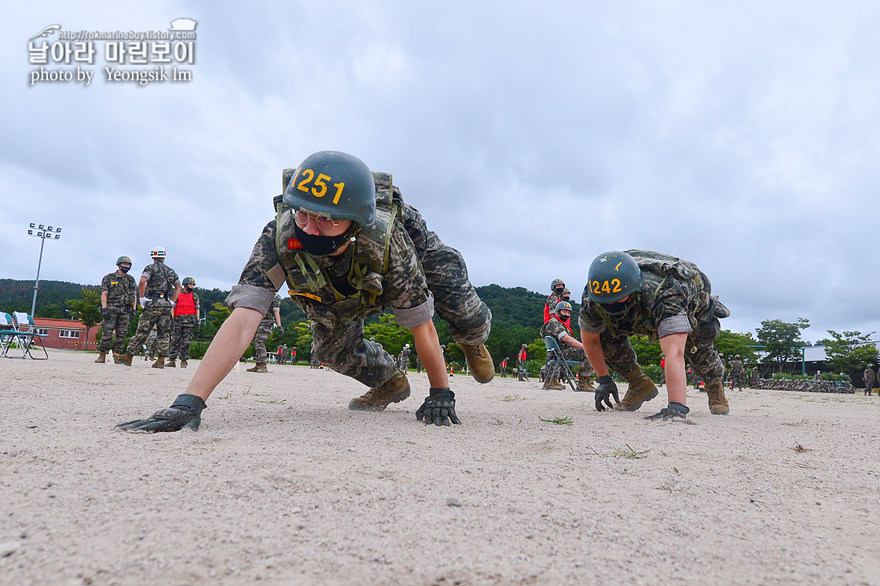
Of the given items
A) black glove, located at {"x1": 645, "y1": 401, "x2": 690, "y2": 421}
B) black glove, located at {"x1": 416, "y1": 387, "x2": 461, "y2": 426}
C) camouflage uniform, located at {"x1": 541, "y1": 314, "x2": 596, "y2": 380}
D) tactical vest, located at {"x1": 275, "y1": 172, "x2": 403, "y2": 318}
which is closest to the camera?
tactical vest, located at {"x1": 275, "y1": 172, "x2": 403, "y2": 318}

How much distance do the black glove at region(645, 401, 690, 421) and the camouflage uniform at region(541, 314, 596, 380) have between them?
17.0 ft

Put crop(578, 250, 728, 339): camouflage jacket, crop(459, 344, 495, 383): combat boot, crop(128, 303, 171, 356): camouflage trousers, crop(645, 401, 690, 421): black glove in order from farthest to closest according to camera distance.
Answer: crop(128, 303, 171, 356): camouflage trousers
crop(578, 250, 728, 339): camouflage jacket
crop(459, 344, 495, 383): combat boot
crop(645, 401, 690, 421): black glove

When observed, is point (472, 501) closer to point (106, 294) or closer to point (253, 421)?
point (253, 421)

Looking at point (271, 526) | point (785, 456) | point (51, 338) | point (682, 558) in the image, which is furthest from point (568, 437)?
point (51, 338)

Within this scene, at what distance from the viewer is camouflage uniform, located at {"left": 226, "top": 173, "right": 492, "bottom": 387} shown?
3.06 m

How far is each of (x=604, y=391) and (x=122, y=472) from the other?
466 cm

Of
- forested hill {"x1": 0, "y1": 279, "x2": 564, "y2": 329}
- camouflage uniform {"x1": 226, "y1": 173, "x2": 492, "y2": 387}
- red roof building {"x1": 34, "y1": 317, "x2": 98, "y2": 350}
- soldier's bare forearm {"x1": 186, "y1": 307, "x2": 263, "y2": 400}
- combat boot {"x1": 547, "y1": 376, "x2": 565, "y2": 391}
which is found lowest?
red roof building {"x1": 34, "y1": 317, "x2": 98, "y2": 350}

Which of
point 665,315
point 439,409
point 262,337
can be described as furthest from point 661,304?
point 262,337

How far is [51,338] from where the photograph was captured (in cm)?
7319

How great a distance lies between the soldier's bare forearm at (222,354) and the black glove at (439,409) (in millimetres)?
1206

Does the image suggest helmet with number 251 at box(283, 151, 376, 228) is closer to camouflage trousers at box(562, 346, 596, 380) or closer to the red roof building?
camouflage trousers at box(562, 346, 596, 380)

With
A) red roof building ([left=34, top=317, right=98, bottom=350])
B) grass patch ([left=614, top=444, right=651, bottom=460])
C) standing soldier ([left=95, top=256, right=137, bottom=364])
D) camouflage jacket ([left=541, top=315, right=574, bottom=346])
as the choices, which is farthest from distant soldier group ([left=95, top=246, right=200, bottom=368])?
red roof building ([left=34, top=317, right=98, bottom=350])

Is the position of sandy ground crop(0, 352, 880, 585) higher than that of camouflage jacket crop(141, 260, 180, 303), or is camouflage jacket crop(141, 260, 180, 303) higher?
camouflage jacket crop(141, 260, 180, 303)

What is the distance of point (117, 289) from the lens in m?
10.2
